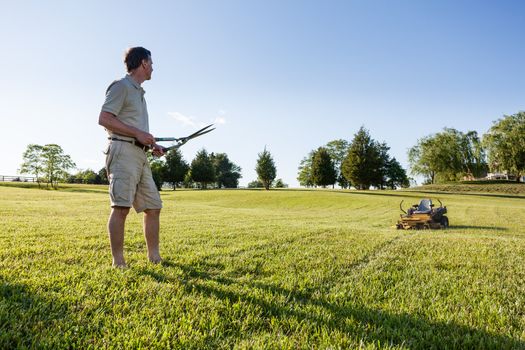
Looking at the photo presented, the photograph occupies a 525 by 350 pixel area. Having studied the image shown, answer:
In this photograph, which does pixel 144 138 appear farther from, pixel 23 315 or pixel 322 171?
pixel 322 171

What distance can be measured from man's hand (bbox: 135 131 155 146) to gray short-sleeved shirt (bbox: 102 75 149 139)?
26 centimetres

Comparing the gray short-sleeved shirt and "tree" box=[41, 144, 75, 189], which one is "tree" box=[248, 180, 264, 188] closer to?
"tree" box=[41, 144, 75, 189]

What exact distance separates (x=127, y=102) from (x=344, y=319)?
3.34 metres

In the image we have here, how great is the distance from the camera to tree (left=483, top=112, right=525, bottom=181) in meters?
67.8

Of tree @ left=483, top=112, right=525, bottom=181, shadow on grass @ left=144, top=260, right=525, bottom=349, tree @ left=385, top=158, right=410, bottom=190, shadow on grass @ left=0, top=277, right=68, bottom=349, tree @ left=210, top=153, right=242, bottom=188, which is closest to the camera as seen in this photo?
shadow on grass @ left=0, top=277, right=68, bottom=349

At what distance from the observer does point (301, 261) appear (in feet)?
14.8

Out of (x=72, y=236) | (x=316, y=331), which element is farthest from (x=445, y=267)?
(x=72, y=236)

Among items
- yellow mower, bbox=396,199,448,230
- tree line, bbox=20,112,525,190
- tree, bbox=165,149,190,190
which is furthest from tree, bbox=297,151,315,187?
yellow mower, bbox=396,199,448,230

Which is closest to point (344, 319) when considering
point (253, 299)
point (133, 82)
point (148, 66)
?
point (253, 299)

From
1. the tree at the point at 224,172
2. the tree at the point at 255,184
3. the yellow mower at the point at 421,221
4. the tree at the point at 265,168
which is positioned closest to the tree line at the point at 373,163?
the tree at the point at 265,168

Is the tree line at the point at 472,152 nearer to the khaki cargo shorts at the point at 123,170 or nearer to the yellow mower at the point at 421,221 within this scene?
the yellow mower at the point at 421,221

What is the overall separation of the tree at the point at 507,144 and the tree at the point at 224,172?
227 feet

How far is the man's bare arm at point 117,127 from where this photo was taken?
374cm

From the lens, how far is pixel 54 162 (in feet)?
215
